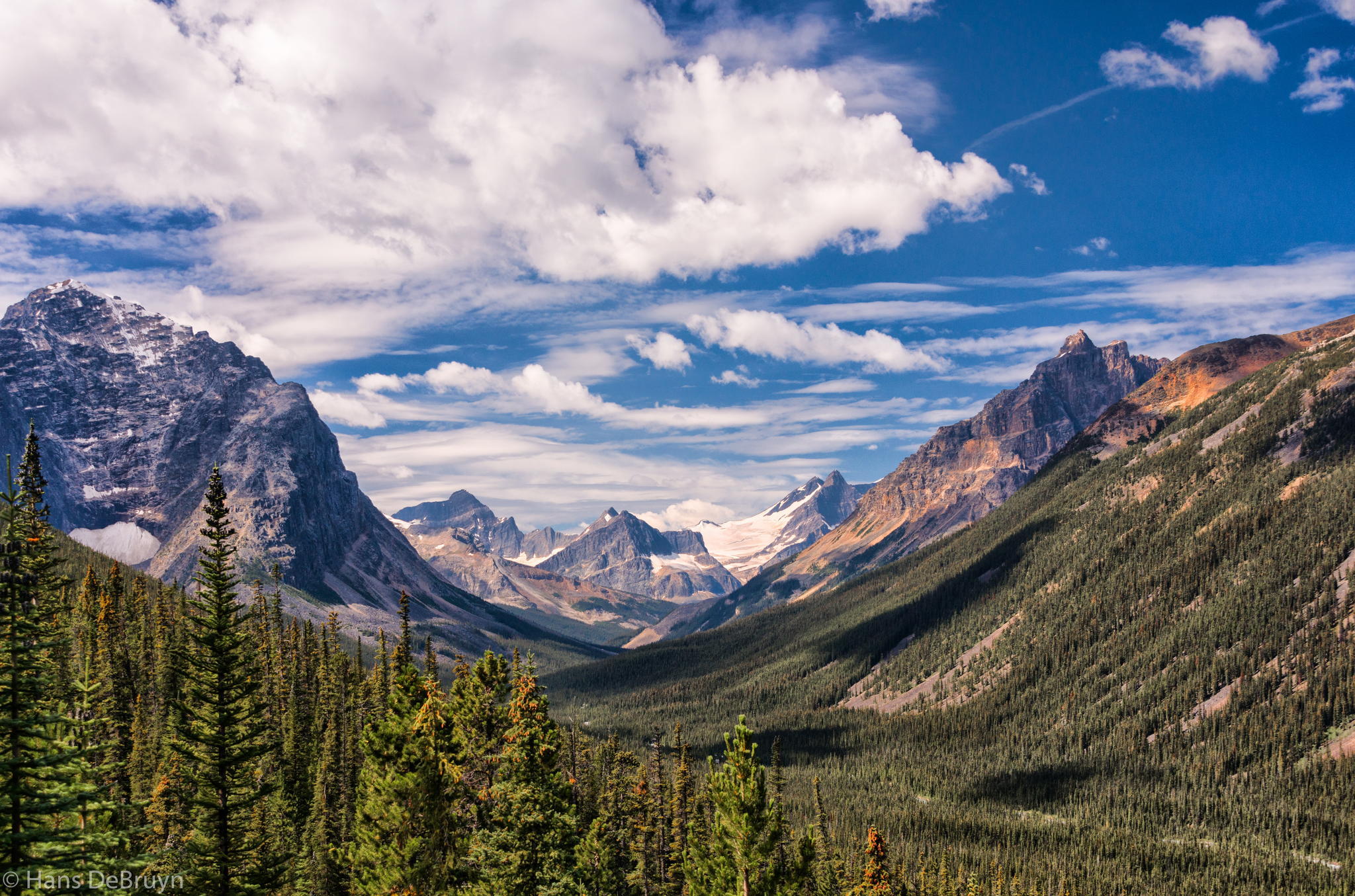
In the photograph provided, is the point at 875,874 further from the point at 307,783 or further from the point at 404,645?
the point at 307,783

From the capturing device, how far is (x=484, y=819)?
133 feet

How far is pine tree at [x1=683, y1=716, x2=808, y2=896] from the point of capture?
1432 inches

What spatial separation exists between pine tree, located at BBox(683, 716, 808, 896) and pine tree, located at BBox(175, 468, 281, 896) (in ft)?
63.6

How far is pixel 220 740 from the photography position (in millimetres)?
28828

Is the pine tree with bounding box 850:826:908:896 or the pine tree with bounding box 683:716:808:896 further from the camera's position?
the pine tree with bounding box 850:826:908:896

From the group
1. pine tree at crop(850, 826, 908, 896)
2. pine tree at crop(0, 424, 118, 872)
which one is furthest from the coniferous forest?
pine tree at crop(850, 826, 908, 896)

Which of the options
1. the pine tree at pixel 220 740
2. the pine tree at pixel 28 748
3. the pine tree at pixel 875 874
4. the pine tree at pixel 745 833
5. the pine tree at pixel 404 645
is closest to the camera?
the pine tree at pixel 28 748

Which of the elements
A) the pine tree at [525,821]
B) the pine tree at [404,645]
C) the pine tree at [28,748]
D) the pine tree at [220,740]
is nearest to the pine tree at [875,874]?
the pine tree at [525,821]

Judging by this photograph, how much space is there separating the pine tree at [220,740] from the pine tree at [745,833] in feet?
63.6

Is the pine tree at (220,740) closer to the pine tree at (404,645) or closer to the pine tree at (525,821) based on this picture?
the pine tree at (525,821)

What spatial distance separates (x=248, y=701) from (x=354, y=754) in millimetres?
44811

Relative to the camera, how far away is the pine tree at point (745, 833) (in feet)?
119

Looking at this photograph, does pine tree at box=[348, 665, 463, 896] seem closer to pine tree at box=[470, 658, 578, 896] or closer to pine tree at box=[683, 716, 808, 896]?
pine tree at box=[470, 658, 578, 896]

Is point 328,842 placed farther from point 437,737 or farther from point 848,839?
point 848,839
